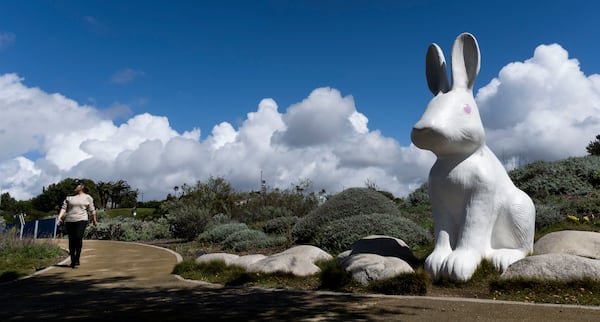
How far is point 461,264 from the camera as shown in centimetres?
604

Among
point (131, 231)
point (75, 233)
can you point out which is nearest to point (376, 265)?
point (75, 233)

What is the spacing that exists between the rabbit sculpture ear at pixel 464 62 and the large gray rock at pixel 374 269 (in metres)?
2.74

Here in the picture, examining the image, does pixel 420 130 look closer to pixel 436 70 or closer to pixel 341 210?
pixel 436 70

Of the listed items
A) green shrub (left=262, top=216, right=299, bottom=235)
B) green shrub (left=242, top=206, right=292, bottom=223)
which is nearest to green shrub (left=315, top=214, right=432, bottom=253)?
green shrub (left=262, top=216, right=299, bottom=235)

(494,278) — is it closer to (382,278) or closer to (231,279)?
(382,278)

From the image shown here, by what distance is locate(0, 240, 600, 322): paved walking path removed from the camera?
4.62 meters

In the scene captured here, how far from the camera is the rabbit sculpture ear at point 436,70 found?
714cm

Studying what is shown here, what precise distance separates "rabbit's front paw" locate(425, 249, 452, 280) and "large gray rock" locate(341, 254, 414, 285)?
0.85 ft

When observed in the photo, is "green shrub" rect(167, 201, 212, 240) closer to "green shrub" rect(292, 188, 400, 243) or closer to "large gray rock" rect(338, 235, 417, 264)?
"green shrub" rect(292, 188, 400, 243)

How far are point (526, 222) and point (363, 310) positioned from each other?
10.3 ft

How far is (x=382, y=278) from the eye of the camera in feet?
20.5

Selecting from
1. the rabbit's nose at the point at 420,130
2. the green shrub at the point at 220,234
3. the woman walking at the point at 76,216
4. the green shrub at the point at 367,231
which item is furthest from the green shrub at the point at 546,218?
the woman walking at the point at 76,216

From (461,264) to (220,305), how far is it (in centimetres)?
310

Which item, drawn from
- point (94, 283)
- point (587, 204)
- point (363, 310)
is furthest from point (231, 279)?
point (587, 204)
